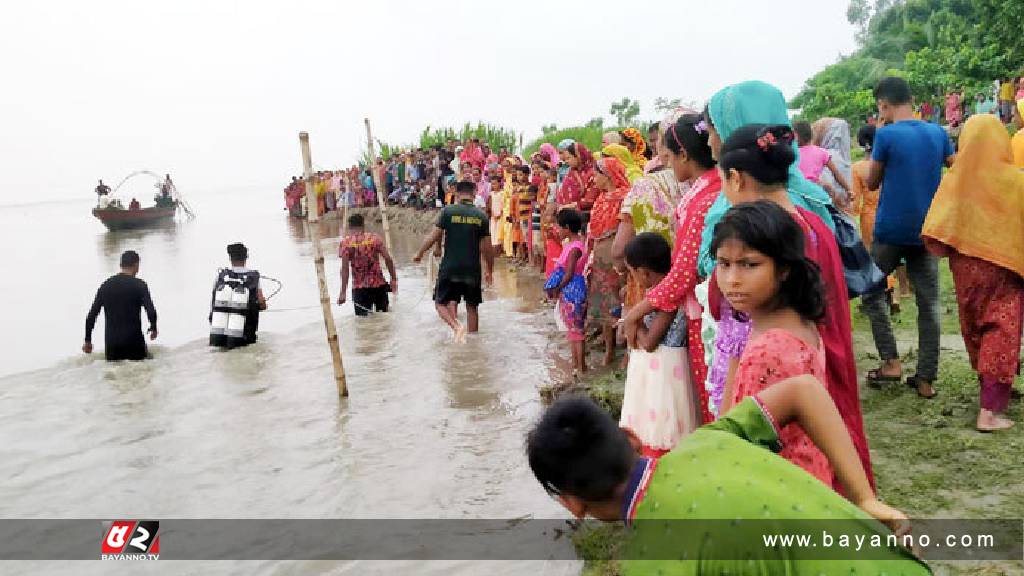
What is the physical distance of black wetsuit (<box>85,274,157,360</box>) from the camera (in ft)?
29.0

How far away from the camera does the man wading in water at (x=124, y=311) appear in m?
8.83

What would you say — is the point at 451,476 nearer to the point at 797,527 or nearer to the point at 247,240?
the point at 797,527

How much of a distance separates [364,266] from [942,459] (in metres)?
7.17

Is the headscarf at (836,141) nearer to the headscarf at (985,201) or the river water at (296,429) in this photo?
the headscarf at (985,201)

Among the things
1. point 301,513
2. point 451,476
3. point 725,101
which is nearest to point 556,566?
point 451,476

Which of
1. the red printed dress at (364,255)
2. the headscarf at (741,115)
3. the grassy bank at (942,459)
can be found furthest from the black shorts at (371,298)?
the headscarf at (741,115)

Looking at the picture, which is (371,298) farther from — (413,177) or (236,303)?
(413,177)

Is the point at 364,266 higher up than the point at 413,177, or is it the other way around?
the point at 413,177

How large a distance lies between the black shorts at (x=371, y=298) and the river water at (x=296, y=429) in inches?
8.0

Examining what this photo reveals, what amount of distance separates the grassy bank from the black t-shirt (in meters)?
3.75

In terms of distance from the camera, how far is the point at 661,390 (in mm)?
3494

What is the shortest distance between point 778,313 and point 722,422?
2.04 ft

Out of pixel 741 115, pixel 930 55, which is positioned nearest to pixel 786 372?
pixel 741 115

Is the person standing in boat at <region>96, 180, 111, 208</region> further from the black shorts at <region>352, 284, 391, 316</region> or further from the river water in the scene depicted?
the black shorts at <region>352, 284, 391, 316</region>
